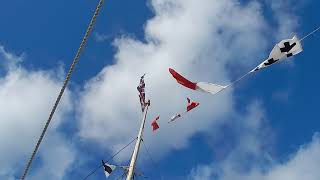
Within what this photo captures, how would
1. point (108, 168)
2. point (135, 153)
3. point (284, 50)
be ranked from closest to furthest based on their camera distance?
point (284, 50) < point (135, 153) < point (108, 168)

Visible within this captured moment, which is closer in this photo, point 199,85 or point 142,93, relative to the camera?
point 199,85

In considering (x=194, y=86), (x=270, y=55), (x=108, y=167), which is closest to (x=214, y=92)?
(x=194, y=86)

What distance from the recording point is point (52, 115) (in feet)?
50.9

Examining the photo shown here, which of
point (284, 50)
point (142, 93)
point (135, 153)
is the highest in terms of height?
point (142, 93)

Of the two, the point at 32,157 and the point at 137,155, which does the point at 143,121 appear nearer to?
the point at 137,155

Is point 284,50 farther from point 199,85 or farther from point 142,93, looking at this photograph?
point 142,93

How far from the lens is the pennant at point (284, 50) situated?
20766mm

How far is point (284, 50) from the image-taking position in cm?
2095

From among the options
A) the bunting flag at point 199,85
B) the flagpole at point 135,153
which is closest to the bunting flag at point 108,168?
the flagpole at point 135,153

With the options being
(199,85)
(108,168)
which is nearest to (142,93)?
(108,168)

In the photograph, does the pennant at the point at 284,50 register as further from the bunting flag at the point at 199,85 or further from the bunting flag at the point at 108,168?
the bunting flag at the point at 108,168

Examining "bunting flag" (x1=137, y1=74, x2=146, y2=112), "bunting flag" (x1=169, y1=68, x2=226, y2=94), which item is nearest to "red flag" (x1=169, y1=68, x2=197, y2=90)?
"bunting flag" (x1=169, y1=68, x2=226, y2=94)

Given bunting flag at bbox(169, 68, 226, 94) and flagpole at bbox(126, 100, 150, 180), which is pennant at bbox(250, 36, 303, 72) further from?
flagpole at bbox(126, 100, 150, 180)

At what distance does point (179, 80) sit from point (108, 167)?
1225cm
